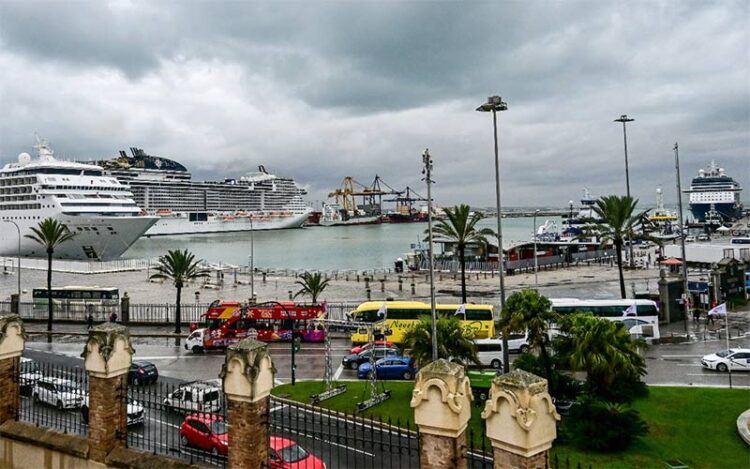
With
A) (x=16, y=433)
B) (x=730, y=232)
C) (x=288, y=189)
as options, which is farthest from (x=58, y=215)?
(x=730, y=232)

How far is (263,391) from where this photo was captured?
6.66 m

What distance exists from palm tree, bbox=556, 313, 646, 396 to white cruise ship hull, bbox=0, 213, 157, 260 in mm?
73555

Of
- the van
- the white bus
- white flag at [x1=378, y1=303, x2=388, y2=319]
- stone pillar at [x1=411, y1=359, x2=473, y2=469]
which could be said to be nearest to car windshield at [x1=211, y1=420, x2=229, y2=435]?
stone pillar at [x1=411, y1=359, x2=473, y2=469]

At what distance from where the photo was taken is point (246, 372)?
255 inches

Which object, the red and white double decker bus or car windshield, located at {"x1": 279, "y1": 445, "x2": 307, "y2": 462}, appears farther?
the red and white double decker bus

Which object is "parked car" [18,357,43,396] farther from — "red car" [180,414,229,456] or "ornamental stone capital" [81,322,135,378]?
"red car" [180,414,229,456]

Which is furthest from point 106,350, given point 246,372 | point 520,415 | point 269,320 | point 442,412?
point 269,320

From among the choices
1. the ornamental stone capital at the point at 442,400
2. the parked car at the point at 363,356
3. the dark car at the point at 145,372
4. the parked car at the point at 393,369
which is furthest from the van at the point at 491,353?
the ornamental stone capital at the point at 442,400

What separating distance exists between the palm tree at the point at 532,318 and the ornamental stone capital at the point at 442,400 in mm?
10903

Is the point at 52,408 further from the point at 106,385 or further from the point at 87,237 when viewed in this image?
the point at 87,237

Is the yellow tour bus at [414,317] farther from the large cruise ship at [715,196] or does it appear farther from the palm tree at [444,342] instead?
the large cruise ship at [715,196]

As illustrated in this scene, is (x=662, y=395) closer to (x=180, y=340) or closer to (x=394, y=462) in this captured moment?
(x=394, y=462)

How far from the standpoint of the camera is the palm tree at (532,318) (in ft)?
52.2

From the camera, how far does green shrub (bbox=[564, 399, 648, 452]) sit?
42.2ft
